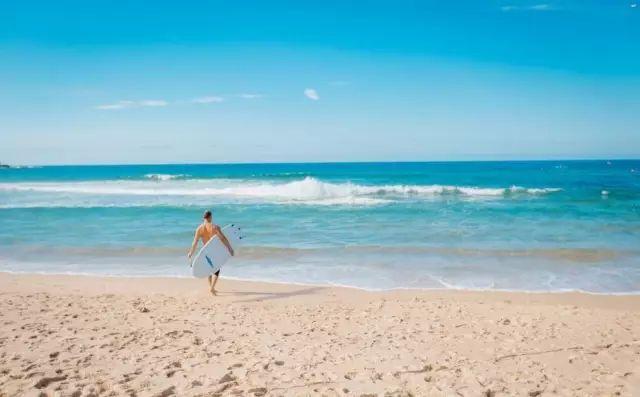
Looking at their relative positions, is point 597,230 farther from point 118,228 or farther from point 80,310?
point 118,228

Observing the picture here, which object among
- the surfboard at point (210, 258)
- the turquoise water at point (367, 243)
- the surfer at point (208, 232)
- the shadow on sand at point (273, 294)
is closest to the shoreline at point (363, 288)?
the turquoise water at point (367, 243)

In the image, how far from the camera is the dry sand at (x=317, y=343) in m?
4.04

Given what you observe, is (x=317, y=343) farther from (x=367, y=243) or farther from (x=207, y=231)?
(x=367, y=243)

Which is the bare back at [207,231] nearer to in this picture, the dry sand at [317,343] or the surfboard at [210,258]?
the surfboard at [210,258]

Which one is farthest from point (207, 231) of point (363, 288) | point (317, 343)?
point (317, 343)

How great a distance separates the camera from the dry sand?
13.2 ft

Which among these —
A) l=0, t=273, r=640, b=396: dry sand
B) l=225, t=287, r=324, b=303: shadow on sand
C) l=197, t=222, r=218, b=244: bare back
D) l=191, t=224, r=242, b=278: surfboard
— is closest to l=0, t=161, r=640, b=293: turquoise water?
l=225, t=287, r=324, b=303: shadow on sand

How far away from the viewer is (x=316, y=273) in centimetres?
934

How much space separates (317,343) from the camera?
17.1 feet

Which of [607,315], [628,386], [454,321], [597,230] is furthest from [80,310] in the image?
[597,230]

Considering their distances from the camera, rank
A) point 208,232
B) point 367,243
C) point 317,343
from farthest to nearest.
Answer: point 367,243 < point 208,232 < point 317,343

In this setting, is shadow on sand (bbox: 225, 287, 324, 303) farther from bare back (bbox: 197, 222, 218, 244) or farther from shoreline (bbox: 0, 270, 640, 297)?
bare back (bbox: 197, 222, 218, 244)

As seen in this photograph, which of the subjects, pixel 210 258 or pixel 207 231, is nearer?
pixel 210 258

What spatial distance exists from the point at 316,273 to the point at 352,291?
59.9 inches
